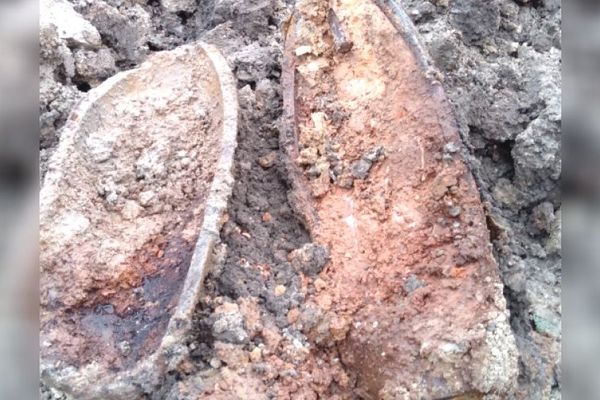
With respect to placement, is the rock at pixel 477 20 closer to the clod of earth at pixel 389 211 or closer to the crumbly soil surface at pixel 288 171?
the crumbly soil surface at pixel 288 171

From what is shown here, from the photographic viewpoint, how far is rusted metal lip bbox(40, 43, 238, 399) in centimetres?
188

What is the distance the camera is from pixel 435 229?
2119mm

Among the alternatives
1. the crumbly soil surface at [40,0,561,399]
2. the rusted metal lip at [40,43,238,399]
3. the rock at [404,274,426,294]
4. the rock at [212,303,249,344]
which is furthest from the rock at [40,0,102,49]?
the rock at [404,274,426,294]

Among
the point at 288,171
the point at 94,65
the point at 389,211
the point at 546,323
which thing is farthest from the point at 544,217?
the point at 94,65

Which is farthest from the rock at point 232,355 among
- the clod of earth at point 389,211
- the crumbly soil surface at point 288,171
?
the clod of earth at point 389,211

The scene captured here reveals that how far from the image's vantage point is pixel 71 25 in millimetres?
3082

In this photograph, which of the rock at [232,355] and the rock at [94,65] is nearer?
the rock at [232,355]

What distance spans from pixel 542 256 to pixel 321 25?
129cm

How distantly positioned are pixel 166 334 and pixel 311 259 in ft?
1.88

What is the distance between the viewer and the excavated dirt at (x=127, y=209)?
205 cm

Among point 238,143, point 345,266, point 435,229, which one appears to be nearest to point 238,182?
point 238,143

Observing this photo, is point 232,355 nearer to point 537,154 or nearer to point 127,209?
point 127,209

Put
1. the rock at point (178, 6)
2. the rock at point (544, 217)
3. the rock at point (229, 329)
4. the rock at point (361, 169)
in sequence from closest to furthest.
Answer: the rock at point (229, 329), the rock at point (361, 169), the rock at point (544, 217), the rock at point (178, 6)

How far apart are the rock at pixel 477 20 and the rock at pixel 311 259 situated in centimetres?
152
